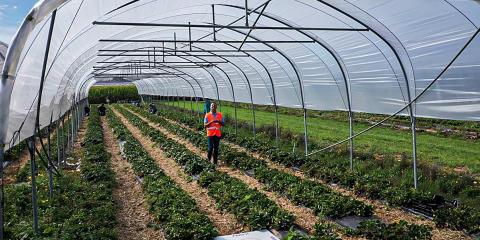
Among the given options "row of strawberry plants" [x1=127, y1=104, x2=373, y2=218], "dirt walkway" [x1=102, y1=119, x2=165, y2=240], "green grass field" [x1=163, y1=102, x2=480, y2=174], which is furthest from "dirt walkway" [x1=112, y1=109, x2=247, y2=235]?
"green grass field" [x1=163, y1=102, x2=480, y2=174]

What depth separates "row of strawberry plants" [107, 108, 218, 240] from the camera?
6.36m

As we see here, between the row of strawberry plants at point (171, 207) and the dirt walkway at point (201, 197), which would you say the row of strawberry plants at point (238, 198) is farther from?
the row of strawberry plants at point (171, 207)

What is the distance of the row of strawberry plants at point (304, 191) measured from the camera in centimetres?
739

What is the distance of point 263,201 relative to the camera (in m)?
7.72

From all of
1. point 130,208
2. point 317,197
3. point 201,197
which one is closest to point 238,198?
point 201,197

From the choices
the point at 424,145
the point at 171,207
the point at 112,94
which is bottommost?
the point at 424,145

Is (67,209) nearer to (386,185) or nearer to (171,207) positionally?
(171,207)

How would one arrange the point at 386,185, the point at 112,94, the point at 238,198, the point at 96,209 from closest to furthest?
the point at 96,209
the point at 238,198
the point at 386,185
the point at 112,94

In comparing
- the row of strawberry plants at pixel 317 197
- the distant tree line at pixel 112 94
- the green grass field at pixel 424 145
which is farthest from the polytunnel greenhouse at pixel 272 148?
the distant tree line at pixel 112 94

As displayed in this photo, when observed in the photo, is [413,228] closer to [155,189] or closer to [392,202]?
[392,202]

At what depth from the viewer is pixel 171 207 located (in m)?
7.71

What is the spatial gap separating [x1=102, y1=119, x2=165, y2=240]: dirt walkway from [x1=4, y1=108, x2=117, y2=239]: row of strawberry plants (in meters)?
0.25

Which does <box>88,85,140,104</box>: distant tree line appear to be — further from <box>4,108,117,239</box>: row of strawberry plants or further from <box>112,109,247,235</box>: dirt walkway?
<box>4,108,117,239</box>: row of strawberry plants

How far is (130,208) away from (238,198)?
88.7 inches
